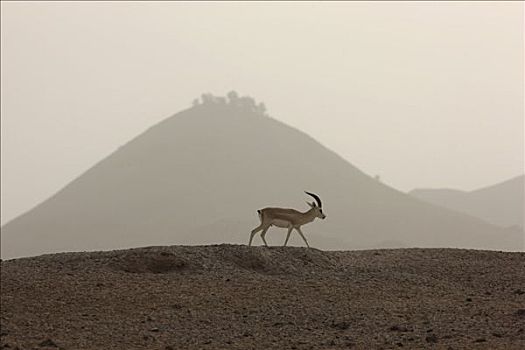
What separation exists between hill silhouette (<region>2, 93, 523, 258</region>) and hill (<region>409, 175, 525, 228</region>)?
25.5m

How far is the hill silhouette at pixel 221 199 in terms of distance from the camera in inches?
4589

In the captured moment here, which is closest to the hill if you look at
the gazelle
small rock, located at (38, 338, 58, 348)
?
the gazelle

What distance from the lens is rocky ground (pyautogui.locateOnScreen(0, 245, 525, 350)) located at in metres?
15.7

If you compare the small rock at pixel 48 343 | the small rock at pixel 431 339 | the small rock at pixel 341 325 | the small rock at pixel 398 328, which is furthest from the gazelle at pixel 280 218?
the small rock at pixel 48 343

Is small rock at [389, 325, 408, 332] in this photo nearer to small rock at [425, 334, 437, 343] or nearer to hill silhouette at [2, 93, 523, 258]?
small rock at [425, 334, 437, 343]

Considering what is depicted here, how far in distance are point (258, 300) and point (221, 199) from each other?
11669 cm

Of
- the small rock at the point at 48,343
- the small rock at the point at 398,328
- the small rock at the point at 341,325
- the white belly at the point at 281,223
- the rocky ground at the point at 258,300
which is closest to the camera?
the small rock at the point at 48,343

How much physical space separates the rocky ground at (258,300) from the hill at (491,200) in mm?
136876

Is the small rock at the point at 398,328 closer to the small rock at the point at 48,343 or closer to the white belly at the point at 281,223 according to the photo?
the small rock at the point at 48,343

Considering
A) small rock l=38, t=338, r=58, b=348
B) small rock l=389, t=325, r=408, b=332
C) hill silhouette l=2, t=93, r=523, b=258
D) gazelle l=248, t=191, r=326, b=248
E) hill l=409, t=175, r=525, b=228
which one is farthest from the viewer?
hill l=409, t=175, r=525, b=228

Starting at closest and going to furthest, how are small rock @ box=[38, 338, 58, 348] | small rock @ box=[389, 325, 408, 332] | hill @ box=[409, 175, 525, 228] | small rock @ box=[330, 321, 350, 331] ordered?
small rock @ box=[38, 338, 58, 348], small rock @ box=[389, 325, 408, 332], small rock @ box=[330, 321, 350, 331], hill @ box=[409, 175, 525, 228]

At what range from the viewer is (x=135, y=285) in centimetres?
1914

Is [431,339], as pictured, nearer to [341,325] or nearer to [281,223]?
[341,325]

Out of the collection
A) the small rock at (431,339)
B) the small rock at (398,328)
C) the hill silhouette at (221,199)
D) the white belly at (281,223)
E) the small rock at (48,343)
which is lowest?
the small rock at (48,343)
